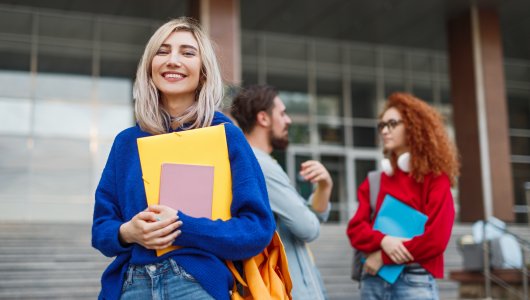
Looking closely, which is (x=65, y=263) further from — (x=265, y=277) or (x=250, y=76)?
(x=250, y=76)

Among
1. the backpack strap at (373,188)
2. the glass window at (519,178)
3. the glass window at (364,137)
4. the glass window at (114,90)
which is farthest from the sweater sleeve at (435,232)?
the glass window at (519,178)

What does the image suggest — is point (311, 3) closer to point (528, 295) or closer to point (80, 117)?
point (80, 117)

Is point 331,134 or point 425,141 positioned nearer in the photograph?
point 425,141

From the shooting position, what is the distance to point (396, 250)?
10.7ft

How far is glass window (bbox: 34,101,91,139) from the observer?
17891mm

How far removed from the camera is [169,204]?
1.84 meters

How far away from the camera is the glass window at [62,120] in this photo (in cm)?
1789

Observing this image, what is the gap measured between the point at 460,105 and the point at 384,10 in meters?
3.48

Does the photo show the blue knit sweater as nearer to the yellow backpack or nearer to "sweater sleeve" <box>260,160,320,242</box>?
the yellow backpack

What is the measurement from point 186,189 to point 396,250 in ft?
5.73

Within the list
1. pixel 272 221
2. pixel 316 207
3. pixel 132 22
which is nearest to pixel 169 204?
pixel 272 221

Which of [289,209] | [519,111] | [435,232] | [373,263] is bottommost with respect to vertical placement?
[373,263]

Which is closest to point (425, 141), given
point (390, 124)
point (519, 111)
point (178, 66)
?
point (390, 124)

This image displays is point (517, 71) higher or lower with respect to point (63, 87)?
higher
